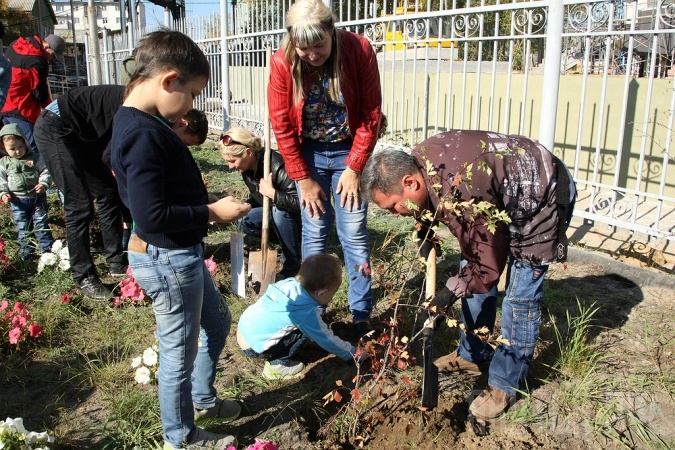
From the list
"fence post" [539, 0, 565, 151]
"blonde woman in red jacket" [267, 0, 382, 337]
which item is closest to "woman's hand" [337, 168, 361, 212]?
"blonde woman in red jacket" [267, 0, 382, 337]

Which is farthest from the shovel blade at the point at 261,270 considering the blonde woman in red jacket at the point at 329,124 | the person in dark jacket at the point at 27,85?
the person in dark jacket at the point at 27,85

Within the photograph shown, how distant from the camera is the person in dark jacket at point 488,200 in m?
2.12

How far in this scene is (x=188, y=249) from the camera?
1947mm

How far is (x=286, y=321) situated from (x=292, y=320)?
4 cm

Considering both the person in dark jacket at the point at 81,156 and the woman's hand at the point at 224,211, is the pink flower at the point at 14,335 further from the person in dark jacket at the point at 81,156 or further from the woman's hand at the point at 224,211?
the woman's hand at the point at 224,211

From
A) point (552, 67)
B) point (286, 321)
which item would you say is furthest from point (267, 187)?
point (552, 67)

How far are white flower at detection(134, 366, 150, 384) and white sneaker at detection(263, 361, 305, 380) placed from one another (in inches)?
21.6

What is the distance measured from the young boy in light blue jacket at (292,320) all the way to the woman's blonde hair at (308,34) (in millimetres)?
910

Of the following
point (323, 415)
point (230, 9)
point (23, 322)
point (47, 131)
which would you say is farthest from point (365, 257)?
point (230, 9)

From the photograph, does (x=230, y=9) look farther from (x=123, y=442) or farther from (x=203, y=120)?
(x=123, y=442)

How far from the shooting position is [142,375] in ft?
8.54

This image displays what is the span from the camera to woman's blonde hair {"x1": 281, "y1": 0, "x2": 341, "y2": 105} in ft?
8.44

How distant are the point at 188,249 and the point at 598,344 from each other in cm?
214

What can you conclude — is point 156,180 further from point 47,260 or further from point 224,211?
point 47,260
